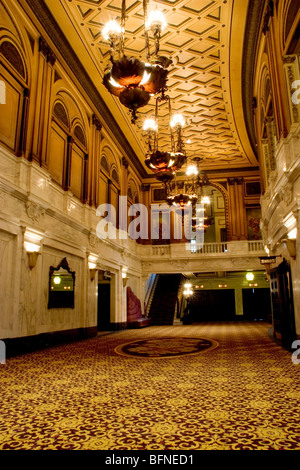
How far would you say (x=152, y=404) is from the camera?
3150mm

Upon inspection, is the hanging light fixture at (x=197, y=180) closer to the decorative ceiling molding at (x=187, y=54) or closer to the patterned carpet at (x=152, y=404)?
the decorative ceiling molding at (x=187, y=54)

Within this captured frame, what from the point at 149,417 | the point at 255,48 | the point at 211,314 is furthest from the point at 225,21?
the point at 211,314

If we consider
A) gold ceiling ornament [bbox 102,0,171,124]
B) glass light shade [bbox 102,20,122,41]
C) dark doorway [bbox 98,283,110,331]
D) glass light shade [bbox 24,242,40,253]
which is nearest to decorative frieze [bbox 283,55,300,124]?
gold ceiling ornament [bbox 102,0,171,124]

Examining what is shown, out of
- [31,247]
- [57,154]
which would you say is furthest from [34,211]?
[57,154]

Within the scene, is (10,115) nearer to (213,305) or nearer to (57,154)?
(57,154)

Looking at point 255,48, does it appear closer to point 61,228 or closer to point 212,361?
point 61,228

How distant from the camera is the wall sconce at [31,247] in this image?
6844 mm

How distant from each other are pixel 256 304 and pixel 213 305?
250cm

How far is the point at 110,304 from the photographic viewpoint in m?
12.7

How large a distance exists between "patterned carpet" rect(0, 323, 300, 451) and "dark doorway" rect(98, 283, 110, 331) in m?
7.20

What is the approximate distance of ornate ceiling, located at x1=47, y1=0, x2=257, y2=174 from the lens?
816cm

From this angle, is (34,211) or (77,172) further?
(77,172)

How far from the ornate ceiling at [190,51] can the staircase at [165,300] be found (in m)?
7.37

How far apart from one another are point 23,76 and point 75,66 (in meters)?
2.65
